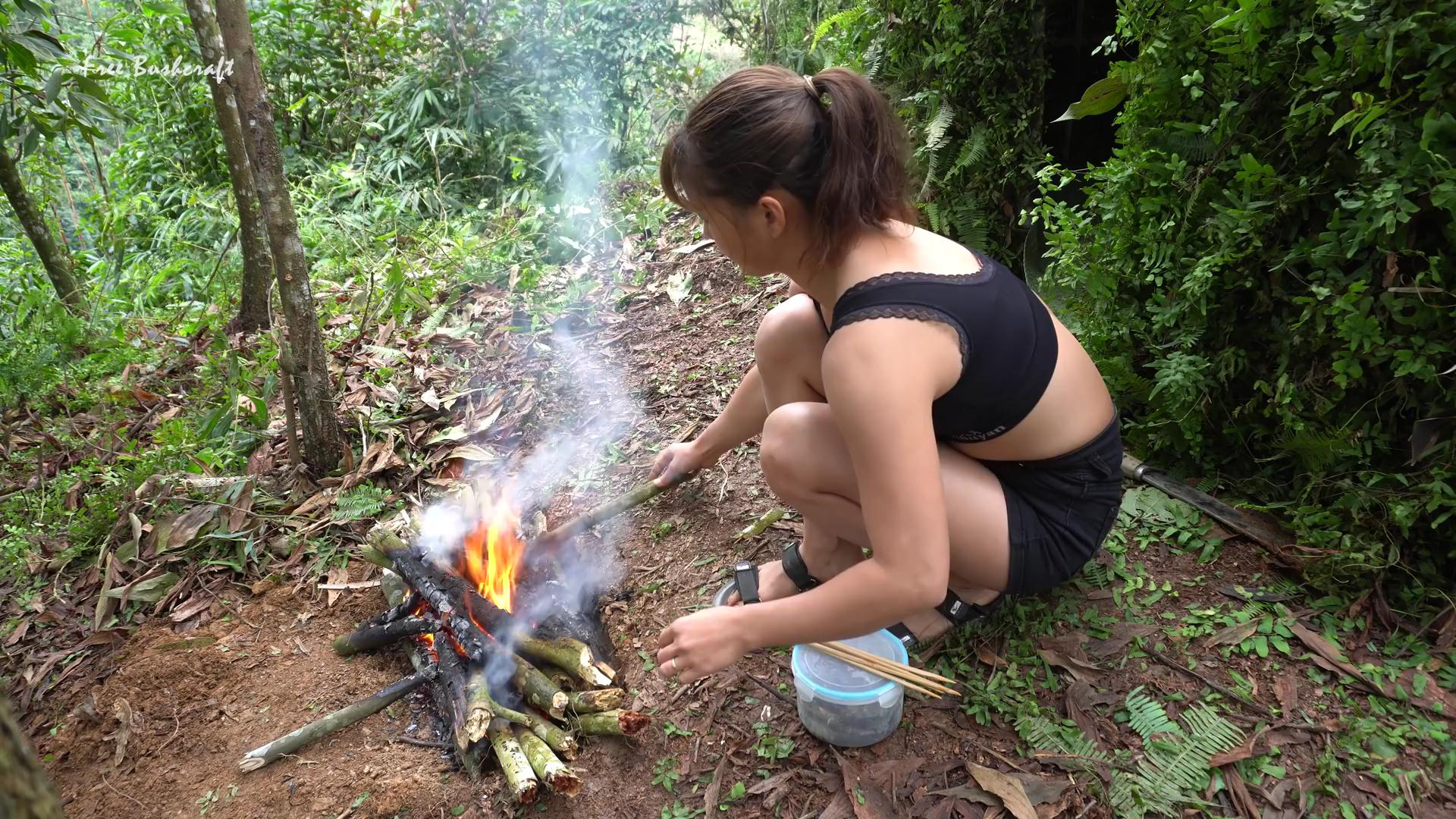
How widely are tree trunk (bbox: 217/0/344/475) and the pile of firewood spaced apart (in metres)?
0.75

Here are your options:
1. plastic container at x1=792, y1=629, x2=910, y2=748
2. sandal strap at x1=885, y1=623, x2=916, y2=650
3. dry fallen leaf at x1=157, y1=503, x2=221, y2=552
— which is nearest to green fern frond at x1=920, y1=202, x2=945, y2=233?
sandal strap at x1=885, y1=623, x2=916, y2=650

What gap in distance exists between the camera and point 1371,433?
200 centimetres

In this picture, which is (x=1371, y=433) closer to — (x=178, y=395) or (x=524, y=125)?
(x=178, y=395)

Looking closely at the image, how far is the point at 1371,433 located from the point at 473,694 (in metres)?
2.56

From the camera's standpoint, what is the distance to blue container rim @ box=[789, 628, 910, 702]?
1.88 meters

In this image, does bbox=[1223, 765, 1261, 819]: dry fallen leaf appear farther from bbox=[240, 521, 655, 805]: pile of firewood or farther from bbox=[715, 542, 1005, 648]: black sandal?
bbox=[240, 521, 655, 805]: pile of firewood

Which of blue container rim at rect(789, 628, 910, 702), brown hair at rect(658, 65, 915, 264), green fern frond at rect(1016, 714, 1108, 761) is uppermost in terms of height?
brown hair at rect(658, 65, 915, 264)

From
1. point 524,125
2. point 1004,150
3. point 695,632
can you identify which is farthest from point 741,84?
point 524,125

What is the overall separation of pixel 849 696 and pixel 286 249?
2.64m

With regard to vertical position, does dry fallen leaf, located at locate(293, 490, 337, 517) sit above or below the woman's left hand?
below

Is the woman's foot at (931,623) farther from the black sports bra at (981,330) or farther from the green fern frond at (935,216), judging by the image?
the green fern frond at (935,216)

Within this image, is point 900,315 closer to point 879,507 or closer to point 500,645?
point 879,507

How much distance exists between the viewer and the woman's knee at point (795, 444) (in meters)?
1.98

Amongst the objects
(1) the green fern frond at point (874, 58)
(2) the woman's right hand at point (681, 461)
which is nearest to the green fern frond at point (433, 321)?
(2) the woman's right hand at point (681, 461)
